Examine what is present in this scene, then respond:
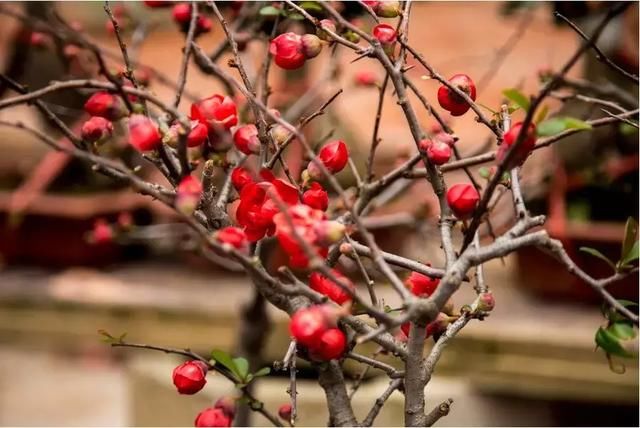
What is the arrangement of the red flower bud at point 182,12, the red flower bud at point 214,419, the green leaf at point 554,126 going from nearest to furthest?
1. the green leaf at point 554,126
2. the red flower bud at point 214,419
3. the red flower bud at point 182,12

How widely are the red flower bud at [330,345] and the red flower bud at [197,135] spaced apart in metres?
0.12

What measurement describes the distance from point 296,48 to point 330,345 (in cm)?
18

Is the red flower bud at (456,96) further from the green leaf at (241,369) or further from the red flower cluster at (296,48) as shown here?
the green leaf at (241,369)

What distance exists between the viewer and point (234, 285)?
5.32 ft

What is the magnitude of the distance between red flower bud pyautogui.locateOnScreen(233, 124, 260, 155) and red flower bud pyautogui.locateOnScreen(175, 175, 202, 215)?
9cm

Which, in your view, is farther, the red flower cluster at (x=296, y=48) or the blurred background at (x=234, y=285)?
the blurred background at (x=234, y=285)

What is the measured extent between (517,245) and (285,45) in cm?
19

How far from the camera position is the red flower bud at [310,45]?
47 centimetres

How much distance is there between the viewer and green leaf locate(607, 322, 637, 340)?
402 mm

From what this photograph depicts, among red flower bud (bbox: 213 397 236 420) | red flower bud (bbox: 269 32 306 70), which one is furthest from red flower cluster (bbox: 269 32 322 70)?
red flower bud (bbox: 213 397 236 420)

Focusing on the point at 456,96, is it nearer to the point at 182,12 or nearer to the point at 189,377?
the point at 189,377

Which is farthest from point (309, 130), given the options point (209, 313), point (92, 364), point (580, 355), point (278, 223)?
point (278, 223)

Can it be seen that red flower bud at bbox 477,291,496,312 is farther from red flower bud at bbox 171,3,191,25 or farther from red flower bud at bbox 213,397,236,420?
red flower bud at bbox 171,3,191,25

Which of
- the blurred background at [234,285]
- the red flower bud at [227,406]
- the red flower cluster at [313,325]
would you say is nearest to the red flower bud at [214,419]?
the red flower bud at [227,406]
